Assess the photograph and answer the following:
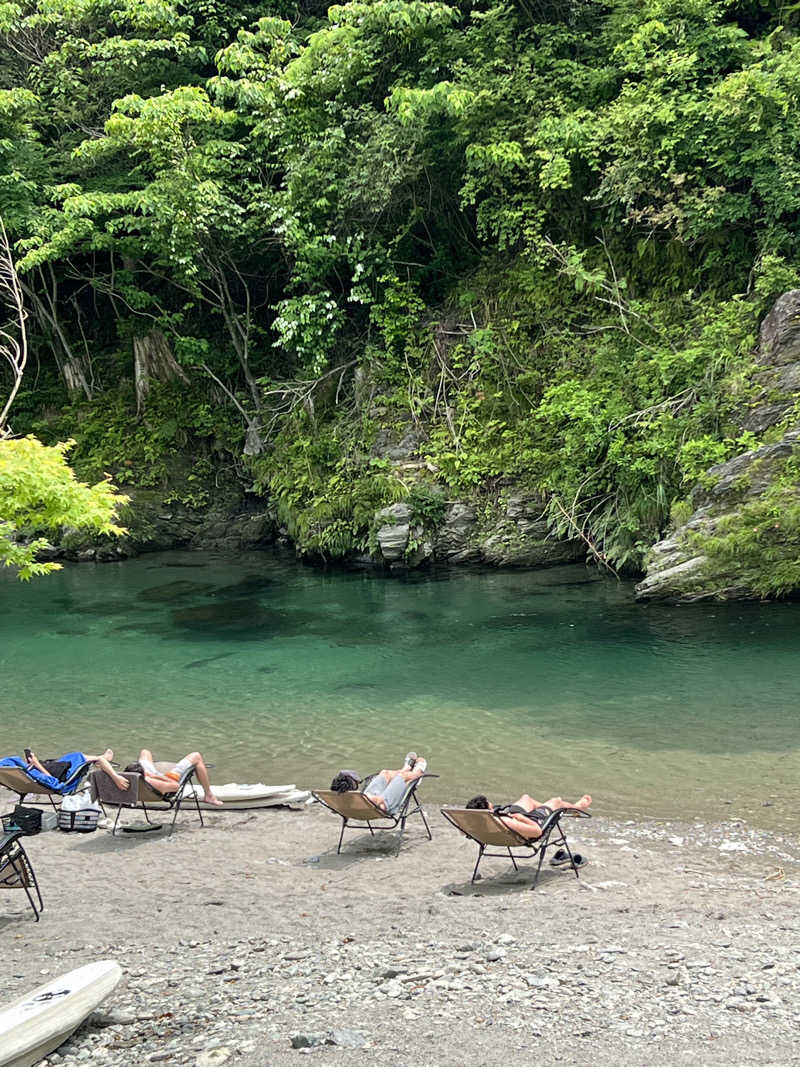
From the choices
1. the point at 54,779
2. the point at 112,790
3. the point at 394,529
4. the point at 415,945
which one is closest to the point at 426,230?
the point at 394,529

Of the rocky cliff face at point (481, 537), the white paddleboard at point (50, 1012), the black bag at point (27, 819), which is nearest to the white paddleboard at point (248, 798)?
the black bag at point (27, 819)

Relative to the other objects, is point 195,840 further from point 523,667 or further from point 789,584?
point 789,584

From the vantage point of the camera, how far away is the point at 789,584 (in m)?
15.7

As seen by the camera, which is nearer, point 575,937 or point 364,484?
point 575,937

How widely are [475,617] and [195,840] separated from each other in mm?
9163

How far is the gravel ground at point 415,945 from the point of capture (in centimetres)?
447

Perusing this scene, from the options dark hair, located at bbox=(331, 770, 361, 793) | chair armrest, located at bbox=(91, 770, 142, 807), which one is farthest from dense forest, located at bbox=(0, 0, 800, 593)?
chair armrest, located at bbox=(91, 770, 142, 807)

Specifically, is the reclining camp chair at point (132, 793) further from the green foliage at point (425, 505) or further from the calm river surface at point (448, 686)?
the green foliage at point (425, 505)

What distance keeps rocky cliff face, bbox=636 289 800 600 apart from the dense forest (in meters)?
0.27

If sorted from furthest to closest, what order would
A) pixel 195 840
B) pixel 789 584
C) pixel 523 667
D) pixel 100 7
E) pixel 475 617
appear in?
pixel 100 7 < pixel 475 617 < pixel 789 584 < pixel 523 667 < pixel 195 840

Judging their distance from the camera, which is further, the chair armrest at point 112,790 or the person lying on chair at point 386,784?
the chair armrest at point 112,790

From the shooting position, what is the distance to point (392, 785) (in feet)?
27.2

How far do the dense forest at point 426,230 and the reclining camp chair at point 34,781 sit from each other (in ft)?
38.0

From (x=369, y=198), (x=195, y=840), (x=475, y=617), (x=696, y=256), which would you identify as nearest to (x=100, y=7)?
(x=369, y=198)
